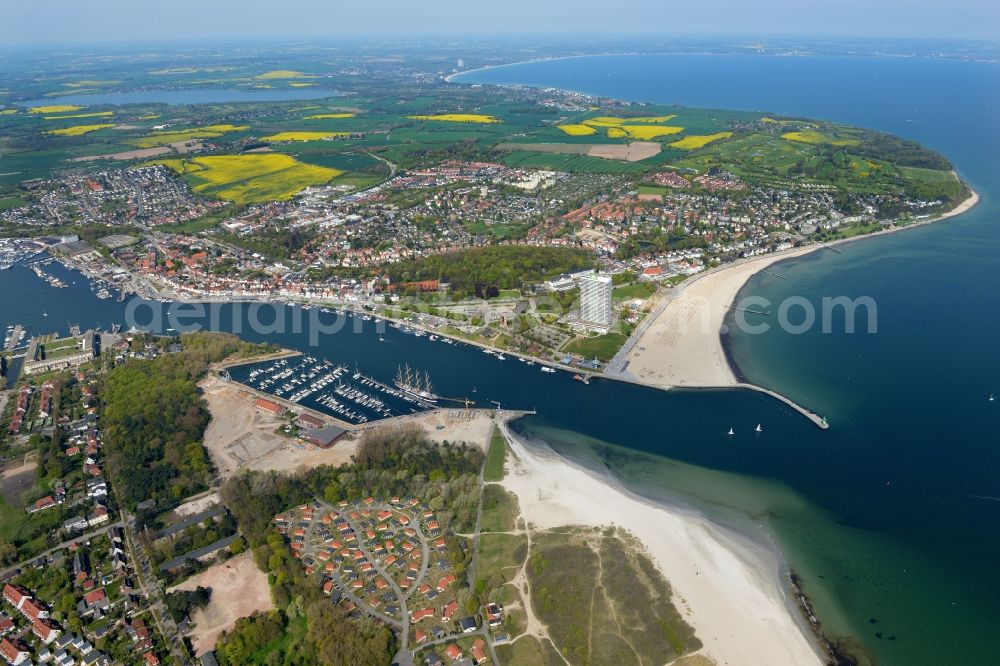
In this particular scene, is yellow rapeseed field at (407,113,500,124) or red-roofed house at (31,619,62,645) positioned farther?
yellow rapeseed field at (407,113,500,124)

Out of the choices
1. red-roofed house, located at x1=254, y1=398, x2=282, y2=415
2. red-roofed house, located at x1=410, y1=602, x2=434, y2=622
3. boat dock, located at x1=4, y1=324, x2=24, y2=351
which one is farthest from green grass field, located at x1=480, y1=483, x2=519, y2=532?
boat dock, located at x1=4, y1=324, x2=24, y2=351

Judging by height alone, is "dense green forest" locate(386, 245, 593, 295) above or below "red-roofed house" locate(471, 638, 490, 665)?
above

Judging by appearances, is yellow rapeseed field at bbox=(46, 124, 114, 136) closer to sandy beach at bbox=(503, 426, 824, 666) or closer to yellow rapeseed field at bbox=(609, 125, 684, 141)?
yellow rapeseed field at bbox=(609, 125, 684, 141)

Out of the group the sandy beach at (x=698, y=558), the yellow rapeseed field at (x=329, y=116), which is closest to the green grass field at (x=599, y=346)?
the sandy beach at (x=698, y=558)

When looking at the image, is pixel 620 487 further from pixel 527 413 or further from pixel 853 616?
pixel 853 616

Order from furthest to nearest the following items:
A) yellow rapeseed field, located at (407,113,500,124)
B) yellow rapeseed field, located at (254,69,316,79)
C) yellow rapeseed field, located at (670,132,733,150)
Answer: yellow rapeseed field, located at (254,69,316,79), yellow rapeseed field, located at (407,113,500,124), yellow rapeseed field, located at (670,132,733,150)

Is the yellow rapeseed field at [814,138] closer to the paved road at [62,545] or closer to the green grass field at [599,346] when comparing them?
the green grass field at [599,346]
